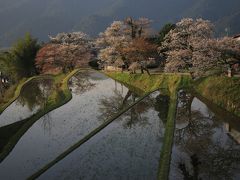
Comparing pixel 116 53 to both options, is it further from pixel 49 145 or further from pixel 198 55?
pixel 49 145

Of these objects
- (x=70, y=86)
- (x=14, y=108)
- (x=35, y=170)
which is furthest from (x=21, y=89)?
(x=35, y=170)

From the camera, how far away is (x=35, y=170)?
74.1ft

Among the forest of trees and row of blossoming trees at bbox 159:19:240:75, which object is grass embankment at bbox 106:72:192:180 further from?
row of blossoming trees at bbox 159:19:240:75

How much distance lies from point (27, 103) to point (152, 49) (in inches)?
886

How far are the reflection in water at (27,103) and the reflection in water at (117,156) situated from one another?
507 inches

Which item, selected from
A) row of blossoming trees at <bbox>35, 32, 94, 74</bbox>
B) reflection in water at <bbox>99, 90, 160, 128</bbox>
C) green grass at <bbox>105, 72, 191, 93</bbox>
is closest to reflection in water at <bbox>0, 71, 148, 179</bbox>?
reflection in water at <bbox>99, 90, 160, 128</bbox>

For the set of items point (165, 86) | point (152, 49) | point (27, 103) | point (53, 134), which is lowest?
point (27, 103)

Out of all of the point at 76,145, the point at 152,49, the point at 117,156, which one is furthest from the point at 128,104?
the point at 152,49

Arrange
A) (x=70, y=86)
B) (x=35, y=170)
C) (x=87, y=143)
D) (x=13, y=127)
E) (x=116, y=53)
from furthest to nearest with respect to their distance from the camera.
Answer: (x=116, y=53) → (x=70, y=86) → (x=13, y=127) → (x=87, y=143) → (x=35, y=170)

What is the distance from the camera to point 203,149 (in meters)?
23.9

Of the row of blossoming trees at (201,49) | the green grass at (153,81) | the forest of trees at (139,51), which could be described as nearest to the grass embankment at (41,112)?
the green grass at (153,81)

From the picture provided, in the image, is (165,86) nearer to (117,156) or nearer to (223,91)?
(223,91)

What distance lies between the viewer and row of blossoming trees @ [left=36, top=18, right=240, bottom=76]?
132 ft

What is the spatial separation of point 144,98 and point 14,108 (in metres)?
17.0
